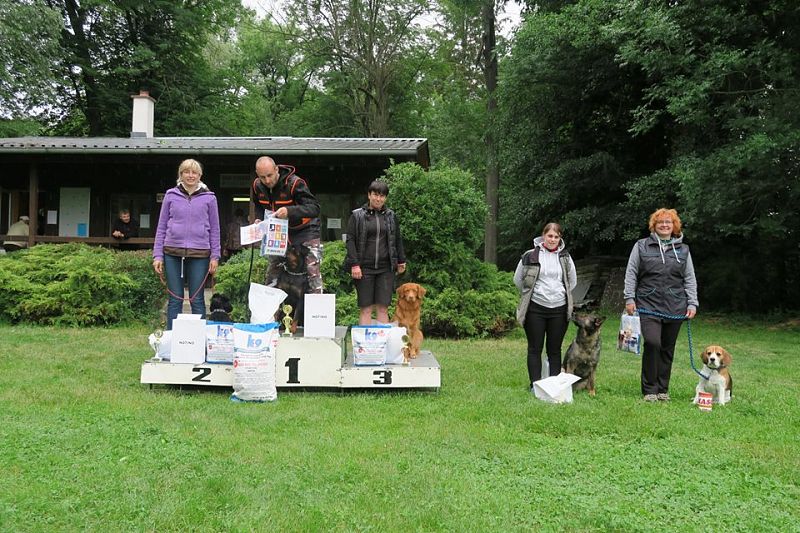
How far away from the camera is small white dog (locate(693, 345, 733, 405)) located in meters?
4.82

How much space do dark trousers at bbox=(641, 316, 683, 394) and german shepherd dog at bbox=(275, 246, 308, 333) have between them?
2908 millimetres

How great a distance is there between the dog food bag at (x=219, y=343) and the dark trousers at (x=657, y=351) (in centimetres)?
340

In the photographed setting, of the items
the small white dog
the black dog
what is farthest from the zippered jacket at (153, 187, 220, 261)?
the small white dog

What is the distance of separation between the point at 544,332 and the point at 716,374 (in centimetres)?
138

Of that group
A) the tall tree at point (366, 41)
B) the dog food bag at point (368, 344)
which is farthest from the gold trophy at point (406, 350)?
the tall tree at point (366, 41)

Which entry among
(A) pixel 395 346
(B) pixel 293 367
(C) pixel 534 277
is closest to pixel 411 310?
(A) pixel 395 346

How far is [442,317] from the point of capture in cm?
839

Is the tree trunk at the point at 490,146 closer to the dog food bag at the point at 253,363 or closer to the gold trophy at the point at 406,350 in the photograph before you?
the gold trophy at the point at 406,350

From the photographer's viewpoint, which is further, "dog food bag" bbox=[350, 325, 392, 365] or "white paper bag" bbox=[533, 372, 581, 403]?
"dog food bag" bbox=[350, 325, 392, 365]

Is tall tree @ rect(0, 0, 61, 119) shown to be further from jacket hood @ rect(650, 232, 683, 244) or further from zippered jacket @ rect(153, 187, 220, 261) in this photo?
jacket hood @ rect(650, 232, 683, 244)

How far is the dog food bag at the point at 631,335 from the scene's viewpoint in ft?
16.0

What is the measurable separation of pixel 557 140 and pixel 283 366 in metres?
13.2

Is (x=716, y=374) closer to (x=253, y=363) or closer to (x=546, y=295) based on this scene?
(x=546, y=295)

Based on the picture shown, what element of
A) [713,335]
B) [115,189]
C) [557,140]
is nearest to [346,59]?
[557,140]
